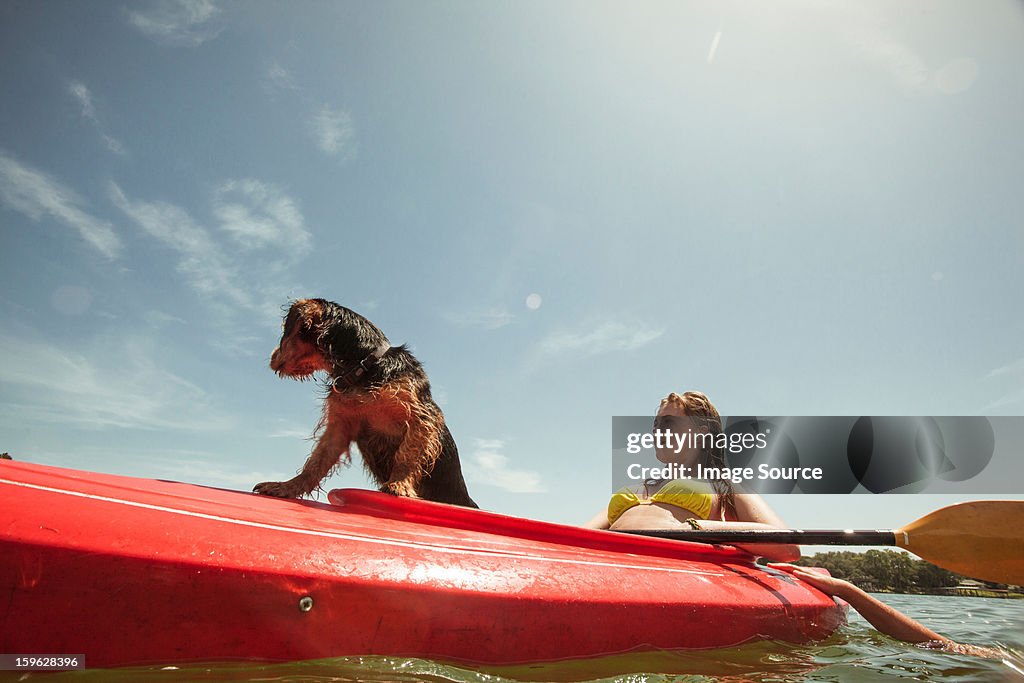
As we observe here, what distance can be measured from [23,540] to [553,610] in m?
1.56

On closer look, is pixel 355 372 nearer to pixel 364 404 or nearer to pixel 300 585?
pixel 364 404

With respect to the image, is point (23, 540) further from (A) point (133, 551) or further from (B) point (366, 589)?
(B) point (366, 589)

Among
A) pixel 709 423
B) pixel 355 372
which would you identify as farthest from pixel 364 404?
pixel 709 423

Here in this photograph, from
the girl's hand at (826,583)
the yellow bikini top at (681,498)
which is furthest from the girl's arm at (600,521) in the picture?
the girl's hand at (826,583)

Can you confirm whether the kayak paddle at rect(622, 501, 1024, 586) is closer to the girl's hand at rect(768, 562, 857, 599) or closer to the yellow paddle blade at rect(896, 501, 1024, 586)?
the yellow paddle blade at rect(896, 501, 1024, 586)

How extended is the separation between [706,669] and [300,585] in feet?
5.07

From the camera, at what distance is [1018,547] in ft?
9.81

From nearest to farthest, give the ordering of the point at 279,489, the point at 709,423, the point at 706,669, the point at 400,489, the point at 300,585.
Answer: the point at 300,585 → the point at 706,669 → the point at 400,489 → the point at 279,489 → the point at 709,423

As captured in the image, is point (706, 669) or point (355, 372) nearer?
point (706, 669)

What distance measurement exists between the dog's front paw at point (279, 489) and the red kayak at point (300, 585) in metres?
0.39

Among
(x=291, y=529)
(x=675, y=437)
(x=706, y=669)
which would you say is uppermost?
(x=675, y=437)

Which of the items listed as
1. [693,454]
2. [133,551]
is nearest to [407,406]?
[133,551]

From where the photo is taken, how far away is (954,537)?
3.12 m

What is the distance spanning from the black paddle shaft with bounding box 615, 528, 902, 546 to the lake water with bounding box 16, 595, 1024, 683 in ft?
1.68
